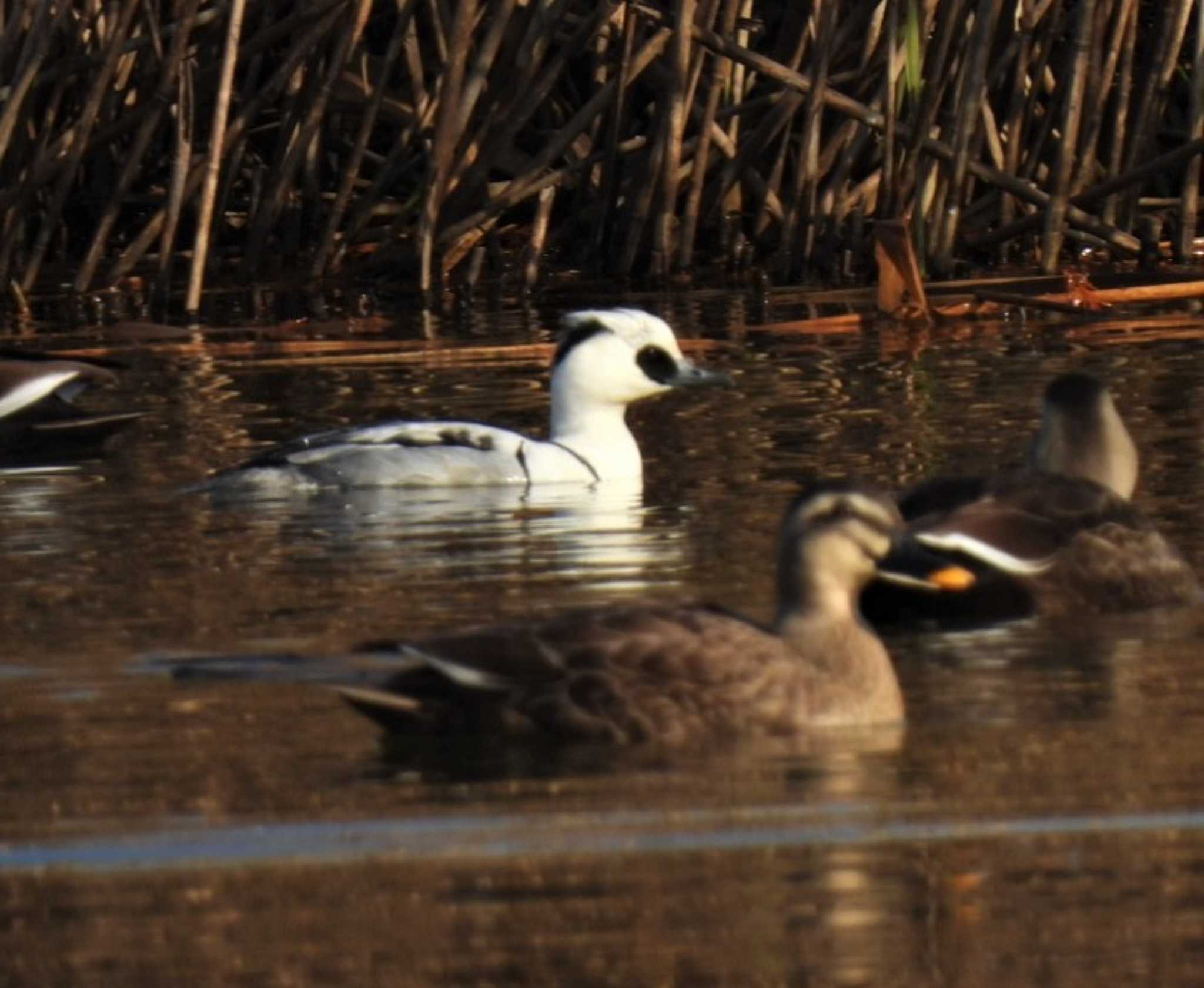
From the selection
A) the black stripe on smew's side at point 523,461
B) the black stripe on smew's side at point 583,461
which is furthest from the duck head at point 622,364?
the black stripe on smew's side at point 523,461

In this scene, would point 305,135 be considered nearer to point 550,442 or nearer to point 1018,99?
point 1018,99

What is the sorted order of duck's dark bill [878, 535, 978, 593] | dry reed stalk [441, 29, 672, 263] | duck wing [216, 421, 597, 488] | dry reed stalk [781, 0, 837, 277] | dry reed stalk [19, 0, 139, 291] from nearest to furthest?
duck's dark bill [878, 535, 978, 593]
duck wing [216, 421, 597, 488]
dry reed stalk [781, 0, 837, 277]
dry reed stalk [19, 0, 139, 291]
dry reed stalk [441, 29, 672, 263]

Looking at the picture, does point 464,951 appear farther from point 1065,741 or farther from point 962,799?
point 1065,741

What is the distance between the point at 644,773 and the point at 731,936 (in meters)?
1.03

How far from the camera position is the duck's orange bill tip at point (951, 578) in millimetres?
6070

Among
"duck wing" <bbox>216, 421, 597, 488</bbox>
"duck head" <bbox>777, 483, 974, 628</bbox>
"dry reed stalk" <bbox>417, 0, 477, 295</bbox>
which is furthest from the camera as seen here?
"dry reed stalk" <bbox>417, 0, 477, 295</bbox>

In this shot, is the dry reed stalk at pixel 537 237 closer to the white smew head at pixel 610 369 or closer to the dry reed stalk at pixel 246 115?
the dry reed stalk at pixel 246 115

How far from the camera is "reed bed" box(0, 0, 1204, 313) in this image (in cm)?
1298

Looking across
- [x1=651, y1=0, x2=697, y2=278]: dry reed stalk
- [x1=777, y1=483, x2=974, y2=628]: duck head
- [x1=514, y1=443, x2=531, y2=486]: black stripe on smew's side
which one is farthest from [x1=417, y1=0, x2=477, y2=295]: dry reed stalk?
[x1=777, y1=483, x2=974, y2=628]: duck head

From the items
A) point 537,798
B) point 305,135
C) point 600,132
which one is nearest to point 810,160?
point 600,132

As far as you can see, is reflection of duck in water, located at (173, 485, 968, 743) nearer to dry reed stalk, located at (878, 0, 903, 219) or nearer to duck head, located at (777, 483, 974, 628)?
duck head, located at (777, 483, 974, 628)

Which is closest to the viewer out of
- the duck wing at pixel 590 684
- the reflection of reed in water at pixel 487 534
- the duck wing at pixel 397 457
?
the duck wing at pixel 590 684

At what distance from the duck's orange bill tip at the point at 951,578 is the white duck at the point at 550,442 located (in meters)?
2.79

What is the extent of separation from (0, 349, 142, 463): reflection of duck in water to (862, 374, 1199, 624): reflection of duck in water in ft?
11.4
